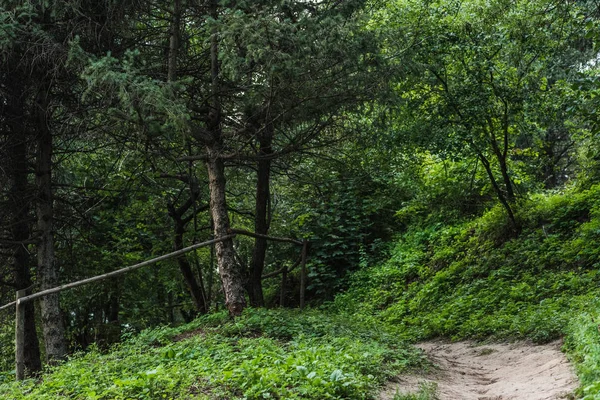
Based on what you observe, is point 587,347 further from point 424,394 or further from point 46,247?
point 46,247

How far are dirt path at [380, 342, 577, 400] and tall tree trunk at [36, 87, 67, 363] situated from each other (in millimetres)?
6654

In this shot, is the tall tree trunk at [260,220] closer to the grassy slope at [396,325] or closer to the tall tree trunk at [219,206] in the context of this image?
the tall tree trunk at [219,206]

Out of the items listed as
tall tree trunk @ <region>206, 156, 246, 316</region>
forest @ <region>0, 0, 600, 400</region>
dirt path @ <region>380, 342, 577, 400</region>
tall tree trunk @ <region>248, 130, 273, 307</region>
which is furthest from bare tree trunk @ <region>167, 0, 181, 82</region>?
dirt path @ <region>380, 342, 577, 400</region>

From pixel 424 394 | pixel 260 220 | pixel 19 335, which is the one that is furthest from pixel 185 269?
pixel 424 394

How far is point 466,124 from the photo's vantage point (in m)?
11.8

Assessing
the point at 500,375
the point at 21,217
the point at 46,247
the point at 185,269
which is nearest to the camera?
the point at 500,375

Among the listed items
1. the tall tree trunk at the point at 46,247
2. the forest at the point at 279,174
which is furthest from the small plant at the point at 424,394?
the tall tree trunk at the point at 46,247

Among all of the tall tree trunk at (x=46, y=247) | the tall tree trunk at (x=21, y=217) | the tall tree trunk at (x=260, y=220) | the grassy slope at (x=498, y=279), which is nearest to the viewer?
the grassy slope at (x=498, y=279)

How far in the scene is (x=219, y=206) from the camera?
912 centimetres

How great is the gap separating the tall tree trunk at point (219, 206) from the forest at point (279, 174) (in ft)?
0.11

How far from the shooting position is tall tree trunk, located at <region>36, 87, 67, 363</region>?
9.66m

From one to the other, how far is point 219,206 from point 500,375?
502 cm

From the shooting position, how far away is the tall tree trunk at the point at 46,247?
31.7ft

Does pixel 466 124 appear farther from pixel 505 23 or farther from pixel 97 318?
pixel 97 318
